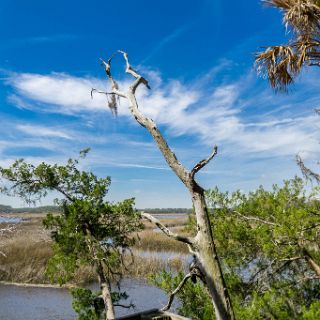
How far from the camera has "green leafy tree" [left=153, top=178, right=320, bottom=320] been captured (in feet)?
29.6

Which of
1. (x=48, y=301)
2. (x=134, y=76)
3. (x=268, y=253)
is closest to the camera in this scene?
(x=134, y=76)

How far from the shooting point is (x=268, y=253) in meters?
10.4

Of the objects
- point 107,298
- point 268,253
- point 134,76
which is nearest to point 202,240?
point 134,76

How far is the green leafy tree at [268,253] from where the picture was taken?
355 inches

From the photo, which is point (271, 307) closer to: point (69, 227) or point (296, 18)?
point (296, 18)

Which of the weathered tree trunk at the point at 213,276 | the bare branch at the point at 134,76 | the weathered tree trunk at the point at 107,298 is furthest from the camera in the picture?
the weathered tree trunk at the point at 107,298

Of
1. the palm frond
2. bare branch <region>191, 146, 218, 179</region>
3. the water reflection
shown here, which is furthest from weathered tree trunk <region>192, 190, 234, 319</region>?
the water reflection

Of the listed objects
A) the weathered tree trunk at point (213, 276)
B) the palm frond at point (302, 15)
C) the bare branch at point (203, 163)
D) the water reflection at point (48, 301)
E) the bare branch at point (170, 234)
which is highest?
the palm frond at point (302, 15)

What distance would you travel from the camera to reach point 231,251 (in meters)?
12.2

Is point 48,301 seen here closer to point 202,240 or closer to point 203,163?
point 202,240

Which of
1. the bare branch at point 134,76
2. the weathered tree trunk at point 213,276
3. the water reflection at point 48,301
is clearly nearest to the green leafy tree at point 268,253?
the weathered tree trunk at point 213,276

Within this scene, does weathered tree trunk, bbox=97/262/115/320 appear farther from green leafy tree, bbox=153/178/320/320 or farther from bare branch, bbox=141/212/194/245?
bare branch, bbox=141/212/194/245

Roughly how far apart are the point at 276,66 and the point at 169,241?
38207 millimetres

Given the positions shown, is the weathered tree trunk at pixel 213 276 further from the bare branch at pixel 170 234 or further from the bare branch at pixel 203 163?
the bare branch at pixel 203 163
